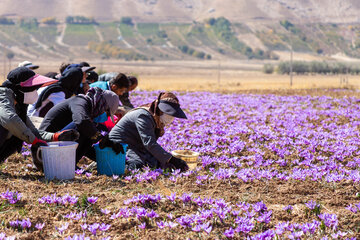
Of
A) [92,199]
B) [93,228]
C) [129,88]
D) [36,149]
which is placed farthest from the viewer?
[129,88]

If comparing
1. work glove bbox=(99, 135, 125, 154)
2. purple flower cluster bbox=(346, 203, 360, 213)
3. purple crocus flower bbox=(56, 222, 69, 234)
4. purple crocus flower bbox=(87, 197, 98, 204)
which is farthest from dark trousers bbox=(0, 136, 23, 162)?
purple flower cluster bbox=(346, 203, 360, 213)

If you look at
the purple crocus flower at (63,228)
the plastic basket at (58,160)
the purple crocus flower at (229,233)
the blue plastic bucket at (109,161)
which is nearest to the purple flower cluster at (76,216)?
the purple crocus flower at (63,228)

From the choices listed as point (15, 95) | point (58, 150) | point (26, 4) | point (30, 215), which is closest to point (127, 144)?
point (58, 150)

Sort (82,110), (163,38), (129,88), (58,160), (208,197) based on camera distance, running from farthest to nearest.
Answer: (163,38) → (129,88) → (82,110) → (58,160) → (208,197)

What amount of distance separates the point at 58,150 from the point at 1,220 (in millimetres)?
1342

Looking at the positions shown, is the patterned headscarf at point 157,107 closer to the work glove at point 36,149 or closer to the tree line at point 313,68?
the work glove at point 36,149

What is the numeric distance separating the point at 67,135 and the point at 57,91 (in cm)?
200

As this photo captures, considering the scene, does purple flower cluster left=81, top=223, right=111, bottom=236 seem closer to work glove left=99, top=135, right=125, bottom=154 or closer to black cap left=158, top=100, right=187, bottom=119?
work glove left=99, top=135, right=125, bottom=154

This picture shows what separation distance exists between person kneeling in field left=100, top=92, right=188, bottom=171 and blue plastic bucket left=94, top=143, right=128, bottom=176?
8 centimetres

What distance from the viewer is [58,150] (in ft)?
18.6

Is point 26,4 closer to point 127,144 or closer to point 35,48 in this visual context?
point 35,48

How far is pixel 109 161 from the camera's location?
611 centimetres

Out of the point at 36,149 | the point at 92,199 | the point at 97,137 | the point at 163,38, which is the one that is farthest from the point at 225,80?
the point at 163,38

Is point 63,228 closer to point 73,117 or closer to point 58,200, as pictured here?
point 58,200
